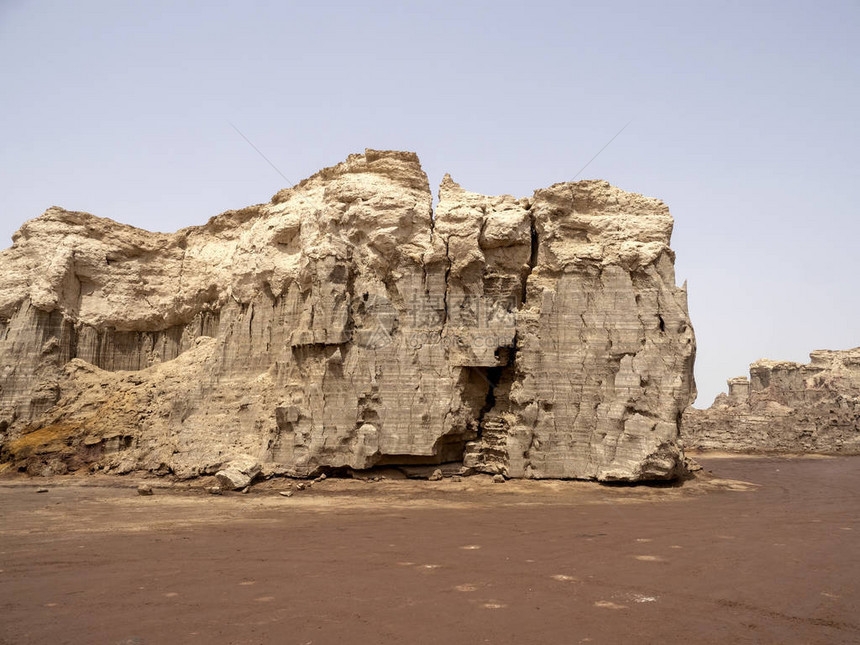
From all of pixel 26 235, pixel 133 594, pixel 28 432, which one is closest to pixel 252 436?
pixel 28 432

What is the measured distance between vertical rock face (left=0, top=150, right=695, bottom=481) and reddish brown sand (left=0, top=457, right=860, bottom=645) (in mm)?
2213

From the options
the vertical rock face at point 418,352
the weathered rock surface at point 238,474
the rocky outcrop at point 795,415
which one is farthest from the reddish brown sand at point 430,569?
the rocky outcrop at point 795,415

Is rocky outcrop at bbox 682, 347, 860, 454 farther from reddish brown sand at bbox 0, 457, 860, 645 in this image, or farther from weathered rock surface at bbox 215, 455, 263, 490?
weathered rock surface at bbox 215, 455, 263, 490

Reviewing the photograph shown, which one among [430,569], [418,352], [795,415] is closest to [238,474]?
[418,352]

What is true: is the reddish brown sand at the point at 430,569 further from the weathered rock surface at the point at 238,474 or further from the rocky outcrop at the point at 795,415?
the rocky outcrop at the point at 795,415

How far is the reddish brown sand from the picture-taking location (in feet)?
18.9

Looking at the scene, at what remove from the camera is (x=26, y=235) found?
70.6 ft

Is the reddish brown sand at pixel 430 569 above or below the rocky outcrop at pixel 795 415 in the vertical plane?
below

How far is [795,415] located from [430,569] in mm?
29951

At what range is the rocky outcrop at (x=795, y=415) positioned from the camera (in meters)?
29.1

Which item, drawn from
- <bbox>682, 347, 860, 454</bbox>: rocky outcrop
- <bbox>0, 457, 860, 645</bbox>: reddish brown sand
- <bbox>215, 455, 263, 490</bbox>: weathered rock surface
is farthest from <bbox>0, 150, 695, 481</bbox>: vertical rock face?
<bbox>682, 347, 860, 454</bbox>: rocky outcrop

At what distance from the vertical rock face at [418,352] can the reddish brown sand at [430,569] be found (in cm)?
221

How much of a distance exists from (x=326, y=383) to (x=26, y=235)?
13.7 meters

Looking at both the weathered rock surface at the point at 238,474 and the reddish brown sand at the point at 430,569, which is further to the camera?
the weathered rock surface at the point at 238,474
